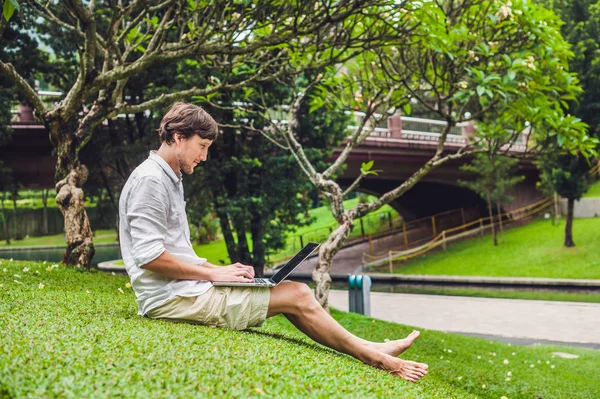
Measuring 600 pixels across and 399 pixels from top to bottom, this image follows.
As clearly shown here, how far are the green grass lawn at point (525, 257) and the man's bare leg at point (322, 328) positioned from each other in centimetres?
1894

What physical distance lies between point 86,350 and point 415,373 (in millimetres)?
2163

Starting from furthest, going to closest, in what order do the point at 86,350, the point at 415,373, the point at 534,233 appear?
1. the point at 534,233
2. the point at 415,373
3. the point at 86,350

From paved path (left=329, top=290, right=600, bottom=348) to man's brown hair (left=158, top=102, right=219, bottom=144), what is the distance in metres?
9.43

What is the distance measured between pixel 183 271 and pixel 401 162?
25.1 m

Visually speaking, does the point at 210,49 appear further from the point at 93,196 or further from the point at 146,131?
the point at 93,196

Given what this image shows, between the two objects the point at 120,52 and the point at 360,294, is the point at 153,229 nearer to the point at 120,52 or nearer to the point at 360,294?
the point at 120,52

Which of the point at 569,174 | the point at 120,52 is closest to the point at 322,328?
the point at 120,52

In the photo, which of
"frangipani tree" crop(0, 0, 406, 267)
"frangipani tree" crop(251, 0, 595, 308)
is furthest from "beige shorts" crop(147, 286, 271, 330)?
"frangipani tree" crop(0, 0, 406, 267)

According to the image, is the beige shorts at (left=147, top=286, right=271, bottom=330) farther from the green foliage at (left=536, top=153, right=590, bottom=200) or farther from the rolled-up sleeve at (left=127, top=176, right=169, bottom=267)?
the green foliage at (left=536, top=153, right=590, bottom=200)

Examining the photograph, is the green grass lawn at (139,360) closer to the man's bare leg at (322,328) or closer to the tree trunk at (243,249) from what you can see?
the man's bare leg at (322,328)

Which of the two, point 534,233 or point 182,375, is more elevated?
point 182,375

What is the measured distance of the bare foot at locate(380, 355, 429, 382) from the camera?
167 inches

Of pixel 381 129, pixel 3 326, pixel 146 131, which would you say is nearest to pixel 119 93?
pixel 3 326

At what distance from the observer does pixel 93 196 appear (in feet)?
73.9
